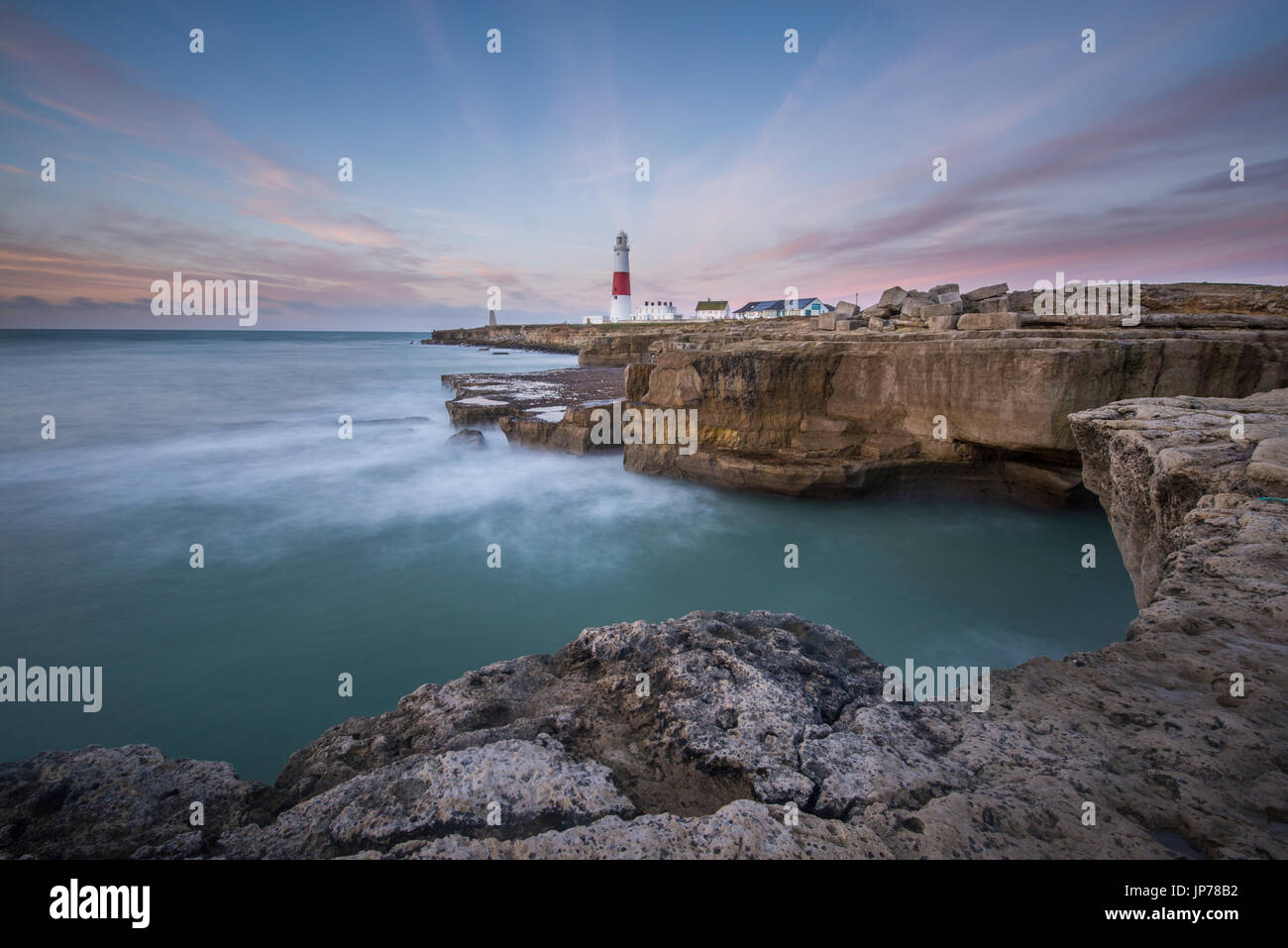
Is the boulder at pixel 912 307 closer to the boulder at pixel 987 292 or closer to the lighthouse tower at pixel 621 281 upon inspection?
the boulder at pixel 987 292

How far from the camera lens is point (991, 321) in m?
9.42

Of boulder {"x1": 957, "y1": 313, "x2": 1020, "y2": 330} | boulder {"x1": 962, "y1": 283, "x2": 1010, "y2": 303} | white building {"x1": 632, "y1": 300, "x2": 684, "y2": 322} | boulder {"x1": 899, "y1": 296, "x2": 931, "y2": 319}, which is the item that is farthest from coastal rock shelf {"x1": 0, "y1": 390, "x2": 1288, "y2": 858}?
white building {"x1": 632, "y1": 300, "x2": 684, "y2": 322}

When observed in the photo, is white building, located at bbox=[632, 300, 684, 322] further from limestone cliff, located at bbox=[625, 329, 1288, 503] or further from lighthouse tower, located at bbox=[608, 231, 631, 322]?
limestone cliff, located at bbox=[625, 329, 1288, 503]

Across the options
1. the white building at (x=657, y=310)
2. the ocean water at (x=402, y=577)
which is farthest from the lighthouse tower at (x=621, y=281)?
the ocean water at (x=402, y=577)

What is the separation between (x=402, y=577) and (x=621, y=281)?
56.9 meters

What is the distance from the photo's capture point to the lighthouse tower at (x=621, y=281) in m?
58.7

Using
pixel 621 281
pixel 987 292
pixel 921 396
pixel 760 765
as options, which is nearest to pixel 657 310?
pixel 621 281

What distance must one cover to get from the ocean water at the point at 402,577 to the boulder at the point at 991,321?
336cm

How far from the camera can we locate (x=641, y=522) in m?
10.4

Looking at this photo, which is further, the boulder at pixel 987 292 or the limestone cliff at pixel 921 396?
the boulder at pixel 987 292

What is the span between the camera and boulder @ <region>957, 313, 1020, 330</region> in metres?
9.26

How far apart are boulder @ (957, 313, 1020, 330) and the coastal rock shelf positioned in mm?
6633
